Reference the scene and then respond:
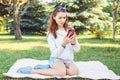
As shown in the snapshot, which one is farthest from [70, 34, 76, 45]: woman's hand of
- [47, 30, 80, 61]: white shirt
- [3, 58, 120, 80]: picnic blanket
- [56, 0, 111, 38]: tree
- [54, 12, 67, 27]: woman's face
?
[56, 0, 111, 38]: tree

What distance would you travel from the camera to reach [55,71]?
570 centimetres

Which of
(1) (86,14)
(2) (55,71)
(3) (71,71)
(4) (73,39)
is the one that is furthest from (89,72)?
(1) (86,14)

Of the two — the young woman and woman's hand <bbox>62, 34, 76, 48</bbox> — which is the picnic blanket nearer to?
the young woman

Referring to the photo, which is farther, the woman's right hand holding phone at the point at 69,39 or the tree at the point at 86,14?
the tree at the point at 86,14

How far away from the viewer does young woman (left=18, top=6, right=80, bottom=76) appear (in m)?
5.68

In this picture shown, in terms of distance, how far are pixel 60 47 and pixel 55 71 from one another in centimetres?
45

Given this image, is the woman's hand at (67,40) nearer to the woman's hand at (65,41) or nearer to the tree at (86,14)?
the woman's hand at (65,41)

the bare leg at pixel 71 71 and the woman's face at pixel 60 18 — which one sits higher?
the woman's face at pixel 60 18

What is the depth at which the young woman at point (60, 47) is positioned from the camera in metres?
5.68

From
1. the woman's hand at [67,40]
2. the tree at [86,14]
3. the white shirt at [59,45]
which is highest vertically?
the woman's hand at [67,40]

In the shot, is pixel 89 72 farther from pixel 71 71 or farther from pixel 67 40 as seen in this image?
pixel 67 40

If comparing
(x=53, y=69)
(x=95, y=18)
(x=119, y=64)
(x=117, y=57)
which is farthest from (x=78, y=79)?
(x=95, y=18)

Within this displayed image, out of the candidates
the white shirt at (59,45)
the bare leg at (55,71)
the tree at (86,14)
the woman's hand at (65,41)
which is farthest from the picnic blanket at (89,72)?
the tree at (86,14)

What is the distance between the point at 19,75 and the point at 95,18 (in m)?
13.9
